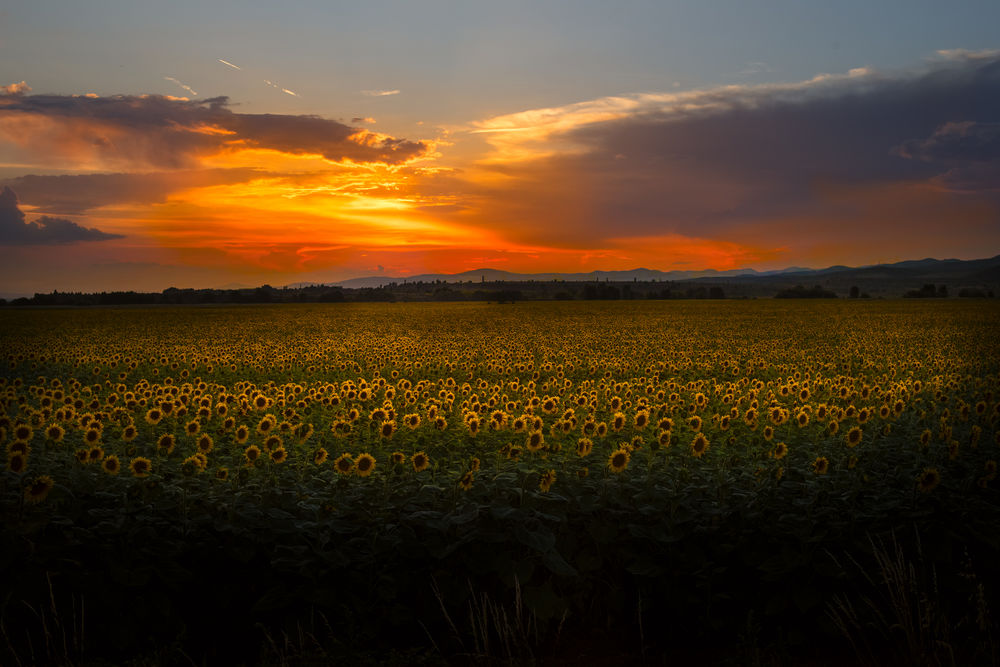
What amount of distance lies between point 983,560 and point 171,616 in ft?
24.5

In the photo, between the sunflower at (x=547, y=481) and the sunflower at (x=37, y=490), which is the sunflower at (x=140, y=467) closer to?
the sunflower at (x=37, y=490)

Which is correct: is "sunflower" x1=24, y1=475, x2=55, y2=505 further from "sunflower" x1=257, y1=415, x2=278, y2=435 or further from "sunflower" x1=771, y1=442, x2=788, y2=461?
"sunflower" x1=771, y1=442, x2=788, y2=461

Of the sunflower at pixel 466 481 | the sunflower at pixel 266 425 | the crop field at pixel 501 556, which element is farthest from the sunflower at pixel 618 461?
the sunflower at pixel 266 425

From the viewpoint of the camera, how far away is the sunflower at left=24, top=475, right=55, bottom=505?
6.25 meters

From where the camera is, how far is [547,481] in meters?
6.84

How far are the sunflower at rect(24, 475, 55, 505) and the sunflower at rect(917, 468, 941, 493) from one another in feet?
27.0

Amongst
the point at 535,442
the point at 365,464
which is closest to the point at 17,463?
the point at 365,464

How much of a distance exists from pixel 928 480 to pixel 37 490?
27.6ft

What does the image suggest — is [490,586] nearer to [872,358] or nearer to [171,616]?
[171,616]

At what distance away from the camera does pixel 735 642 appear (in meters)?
6.43

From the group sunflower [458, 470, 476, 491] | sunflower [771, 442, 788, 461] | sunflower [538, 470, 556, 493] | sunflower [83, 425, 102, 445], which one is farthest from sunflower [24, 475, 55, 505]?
sunflower [771, 442, 788, 461]

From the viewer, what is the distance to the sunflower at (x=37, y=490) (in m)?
6.25

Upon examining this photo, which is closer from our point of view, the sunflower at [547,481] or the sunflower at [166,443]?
the sunflower at [547,481]

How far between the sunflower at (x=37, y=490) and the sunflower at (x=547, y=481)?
453cm
